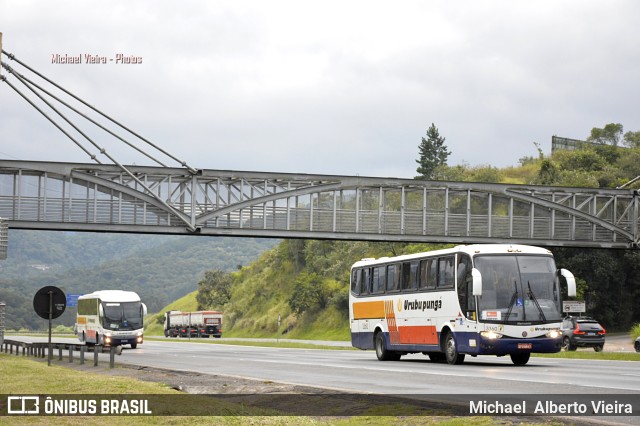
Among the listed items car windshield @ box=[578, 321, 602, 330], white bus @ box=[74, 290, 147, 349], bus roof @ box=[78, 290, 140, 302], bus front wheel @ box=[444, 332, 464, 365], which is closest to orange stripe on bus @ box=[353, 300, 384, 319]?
bus front wheel @ box=[444, 332, 464, 365]

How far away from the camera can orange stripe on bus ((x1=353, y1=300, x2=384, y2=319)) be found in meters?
35.3

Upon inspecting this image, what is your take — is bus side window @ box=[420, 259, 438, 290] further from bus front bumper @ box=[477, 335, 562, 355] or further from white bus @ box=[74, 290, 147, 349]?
white bus @ box=[74, 290, 147, 349]

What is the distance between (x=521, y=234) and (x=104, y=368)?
48.4m

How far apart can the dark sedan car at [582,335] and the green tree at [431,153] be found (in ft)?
287

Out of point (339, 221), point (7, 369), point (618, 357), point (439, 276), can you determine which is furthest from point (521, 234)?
point (7, 369)

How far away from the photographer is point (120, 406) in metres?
15.2

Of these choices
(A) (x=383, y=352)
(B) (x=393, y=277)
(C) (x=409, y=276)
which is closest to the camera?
(C) (x=409, y=276)

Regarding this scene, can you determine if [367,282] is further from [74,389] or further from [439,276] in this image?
[74,389]

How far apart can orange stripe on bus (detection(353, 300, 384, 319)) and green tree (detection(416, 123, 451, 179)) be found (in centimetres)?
9973

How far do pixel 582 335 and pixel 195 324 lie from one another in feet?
191

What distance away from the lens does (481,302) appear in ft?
95.9

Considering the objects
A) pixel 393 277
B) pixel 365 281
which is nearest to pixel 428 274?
pixel 393 277

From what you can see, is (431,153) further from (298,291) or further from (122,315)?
(122,315)

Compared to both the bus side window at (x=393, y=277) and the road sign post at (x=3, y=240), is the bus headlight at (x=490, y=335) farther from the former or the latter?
the road sign post at (x=3, y=240)
